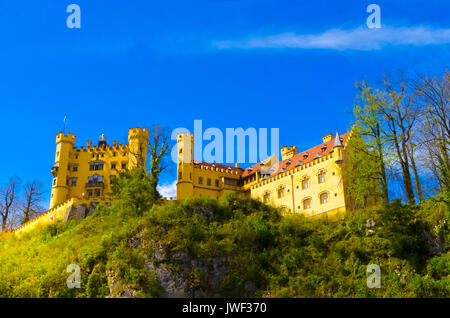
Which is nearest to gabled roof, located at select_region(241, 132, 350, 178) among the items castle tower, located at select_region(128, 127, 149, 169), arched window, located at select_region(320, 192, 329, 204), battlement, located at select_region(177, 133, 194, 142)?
arched window, located at select_region(320, 192, 329, 204)

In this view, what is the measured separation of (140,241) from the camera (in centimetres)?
3984

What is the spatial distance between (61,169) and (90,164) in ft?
13.4

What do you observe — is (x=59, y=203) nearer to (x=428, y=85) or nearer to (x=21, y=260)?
(x=21, y=260)

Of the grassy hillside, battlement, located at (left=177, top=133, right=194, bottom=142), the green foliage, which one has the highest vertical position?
battlement, located at (left=177, top=133, right=194, bottom=142)

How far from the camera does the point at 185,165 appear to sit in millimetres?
65125

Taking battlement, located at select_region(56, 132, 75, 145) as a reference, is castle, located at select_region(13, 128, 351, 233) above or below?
below

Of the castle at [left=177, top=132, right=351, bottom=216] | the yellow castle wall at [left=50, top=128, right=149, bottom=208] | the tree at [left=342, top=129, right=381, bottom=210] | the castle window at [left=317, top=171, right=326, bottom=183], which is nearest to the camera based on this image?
the tree at [left=342, top=129, right=381, bottom=210]

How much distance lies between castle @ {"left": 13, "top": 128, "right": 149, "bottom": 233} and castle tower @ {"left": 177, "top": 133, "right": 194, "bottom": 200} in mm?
5039

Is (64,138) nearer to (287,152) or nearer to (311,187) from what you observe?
(287,152)

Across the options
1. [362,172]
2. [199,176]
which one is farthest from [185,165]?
[362,172]

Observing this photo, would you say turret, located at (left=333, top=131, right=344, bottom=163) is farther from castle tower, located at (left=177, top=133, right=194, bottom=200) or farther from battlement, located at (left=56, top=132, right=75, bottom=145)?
battlement, located at (left=56, top=132, right=75, bottom=145)

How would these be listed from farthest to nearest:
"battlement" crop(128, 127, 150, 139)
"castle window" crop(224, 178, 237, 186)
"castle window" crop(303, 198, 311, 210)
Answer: "castle window" crop(224, 178, 237, 186)
"battlement" crop(128, 127, 150, 139)
"castle window" crop(303, 198, 311, 210)

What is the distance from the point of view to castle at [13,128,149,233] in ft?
215
